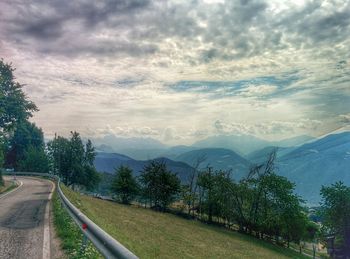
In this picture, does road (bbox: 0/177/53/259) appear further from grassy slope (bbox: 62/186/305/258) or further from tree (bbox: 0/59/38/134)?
tree (bbox: 0/59/38/134)

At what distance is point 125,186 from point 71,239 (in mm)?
59972

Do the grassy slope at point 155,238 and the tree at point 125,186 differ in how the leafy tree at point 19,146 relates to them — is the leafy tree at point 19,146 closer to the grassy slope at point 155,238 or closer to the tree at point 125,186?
the tree at point 125,186

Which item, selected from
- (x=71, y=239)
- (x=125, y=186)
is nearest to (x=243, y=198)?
(x=125, y=186)

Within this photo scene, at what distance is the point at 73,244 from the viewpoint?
1127 centimetres

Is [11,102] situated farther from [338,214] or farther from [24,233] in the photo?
[338,214]

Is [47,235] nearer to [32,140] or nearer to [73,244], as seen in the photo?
[73,244]

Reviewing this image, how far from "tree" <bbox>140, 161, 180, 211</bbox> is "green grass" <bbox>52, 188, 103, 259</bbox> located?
184ft

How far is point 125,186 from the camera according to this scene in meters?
71.1

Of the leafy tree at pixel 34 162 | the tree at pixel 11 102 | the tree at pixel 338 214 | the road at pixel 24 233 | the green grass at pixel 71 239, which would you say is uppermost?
the tree at pixel 11 102

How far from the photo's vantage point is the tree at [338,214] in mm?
57969

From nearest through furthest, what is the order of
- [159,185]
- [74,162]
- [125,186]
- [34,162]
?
[125,186]
[159,185]
[34,162]
[74,162]

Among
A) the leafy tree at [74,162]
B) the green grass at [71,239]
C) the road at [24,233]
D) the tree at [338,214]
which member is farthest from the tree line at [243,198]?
the green grass at [71,239]

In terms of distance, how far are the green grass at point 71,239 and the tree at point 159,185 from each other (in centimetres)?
5604

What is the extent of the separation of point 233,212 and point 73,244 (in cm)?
6308
